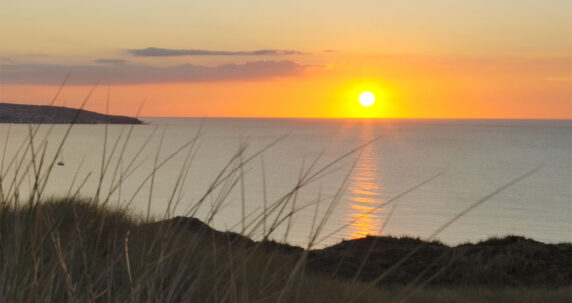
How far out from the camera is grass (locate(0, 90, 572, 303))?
84.4 inches

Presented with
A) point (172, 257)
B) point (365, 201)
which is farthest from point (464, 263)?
point (365, 201)

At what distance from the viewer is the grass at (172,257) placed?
2145mm

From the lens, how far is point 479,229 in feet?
94.4

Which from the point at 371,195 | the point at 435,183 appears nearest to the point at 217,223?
the point at 371,195

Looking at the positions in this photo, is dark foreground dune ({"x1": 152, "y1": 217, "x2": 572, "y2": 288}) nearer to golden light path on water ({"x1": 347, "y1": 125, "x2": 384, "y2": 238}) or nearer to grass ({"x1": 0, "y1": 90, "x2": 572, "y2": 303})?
grass ({"x1": 0, "y1": 90, "x2": 572, "y2": 303})

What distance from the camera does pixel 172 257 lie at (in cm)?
344

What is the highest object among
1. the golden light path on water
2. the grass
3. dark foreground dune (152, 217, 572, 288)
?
the golden light path on water

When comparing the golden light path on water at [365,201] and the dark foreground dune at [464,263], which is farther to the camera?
the golden light path on water at [365,201]

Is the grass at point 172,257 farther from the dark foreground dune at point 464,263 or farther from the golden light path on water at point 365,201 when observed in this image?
the golden light path on water at point 365,201

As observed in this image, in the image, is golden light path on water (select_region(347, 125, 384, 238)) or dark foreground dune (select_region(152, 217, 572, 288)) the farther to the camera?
golden light path on water (select_region(347, 125, 384, 238))

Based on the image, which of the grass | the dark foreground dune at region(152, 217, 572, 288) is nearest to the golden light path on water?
the dark foreground dune at region(152, 217, 572, 288)

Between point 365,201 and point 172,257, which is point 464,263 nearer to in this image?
point 172,257

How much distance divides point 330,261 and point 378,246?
1.29 metres

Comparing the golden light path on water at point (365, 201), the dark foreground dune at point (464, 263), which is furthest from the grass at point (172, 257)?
the golden light path on water at point (365, 201)
